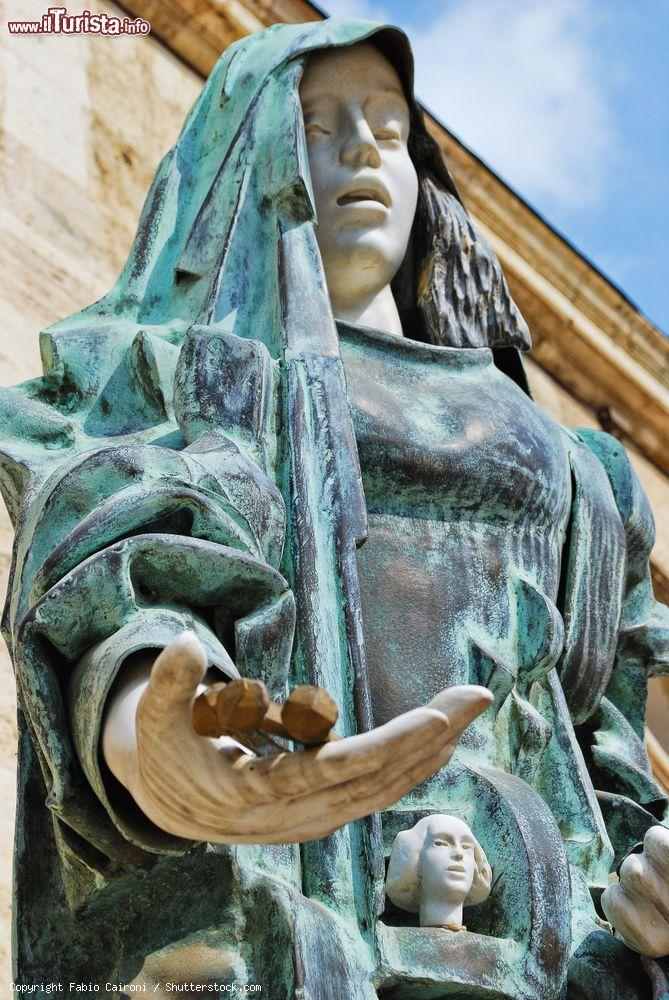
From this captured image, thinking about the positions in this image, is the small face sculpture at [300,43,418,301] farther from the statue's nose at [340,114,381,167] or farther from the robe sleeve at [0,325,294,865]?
the robe sleeve at [0,325,294,865]

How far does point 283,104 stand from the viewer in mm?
4320

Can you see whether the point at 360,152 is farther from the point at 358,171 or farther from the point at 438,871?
the point at 438,871

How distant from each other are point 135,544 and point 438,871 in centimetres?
63

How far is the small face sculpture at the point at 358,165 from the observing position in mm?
4355

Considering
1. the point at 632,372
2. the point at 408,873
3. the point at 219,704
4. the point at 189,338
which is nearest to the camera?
the point at 219,704

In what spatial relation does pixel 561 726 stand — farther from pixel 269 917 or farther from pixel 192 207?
pixel 192 207

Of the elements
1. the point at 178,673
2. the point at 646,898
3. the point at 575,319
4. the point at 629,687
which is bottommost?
the point at 646,898

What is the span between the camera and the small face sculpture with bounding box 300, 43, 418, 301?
4355 mm

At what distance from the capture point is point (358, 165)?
4.38 m

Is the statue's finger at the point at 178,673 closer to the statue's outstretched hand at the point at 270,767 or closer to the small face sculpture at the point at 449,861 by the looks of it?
the statue's outstretched hand at the point at 270,767

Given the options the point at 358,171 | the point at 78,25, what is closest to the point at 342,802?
the point at 358,171

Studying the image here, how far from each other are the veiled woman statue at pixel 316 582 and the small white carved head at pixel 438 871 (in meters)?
0.03

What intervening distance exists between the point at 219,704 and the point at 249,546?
2.22ft

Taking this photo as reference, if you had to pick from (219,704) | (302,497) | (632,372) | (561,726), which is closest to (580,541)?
(561,726)
